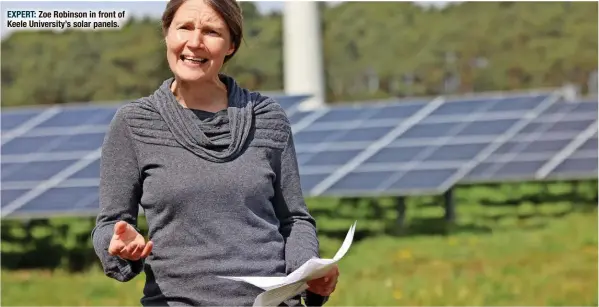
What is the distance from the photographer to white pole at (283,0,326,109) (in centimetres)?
1260

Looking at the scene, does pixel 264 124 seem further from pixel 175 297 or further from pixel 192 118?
pixel 175 297

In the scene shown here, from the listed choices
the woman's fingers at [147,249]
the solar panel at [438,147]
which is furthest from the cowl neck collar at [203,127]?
the solar panel at [438,147]

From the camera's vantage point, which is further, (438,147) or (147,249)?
(438,147)

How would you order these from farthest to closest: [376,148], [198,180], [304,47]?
[304,47], [376,148], [198,180]

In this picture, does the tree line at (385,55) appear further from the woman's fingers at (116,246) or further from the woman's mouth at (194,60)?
the woman's fingers at (116,246)

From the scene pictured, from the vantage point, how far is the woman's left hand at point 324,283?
250cm

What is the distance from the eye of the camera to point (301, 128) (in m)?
12.4

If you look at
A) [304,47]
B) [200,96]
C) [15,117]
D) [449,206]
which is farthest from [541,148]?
[200,96]

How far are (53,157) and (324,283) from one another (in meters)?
8.20

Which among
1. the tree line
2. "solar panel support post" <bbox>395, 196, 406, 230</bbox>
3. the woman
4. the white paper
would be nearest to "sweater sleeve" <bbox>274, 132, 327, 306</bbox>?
the woman

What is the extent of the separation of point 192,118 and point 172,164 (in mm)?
110

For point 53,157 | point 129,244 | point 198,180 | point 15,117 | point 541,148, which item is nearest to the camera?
point 129,244

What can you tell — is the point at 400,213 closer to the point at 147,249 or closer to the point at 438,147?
the point at 438,147

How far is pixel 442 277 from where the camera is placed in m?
8.39
